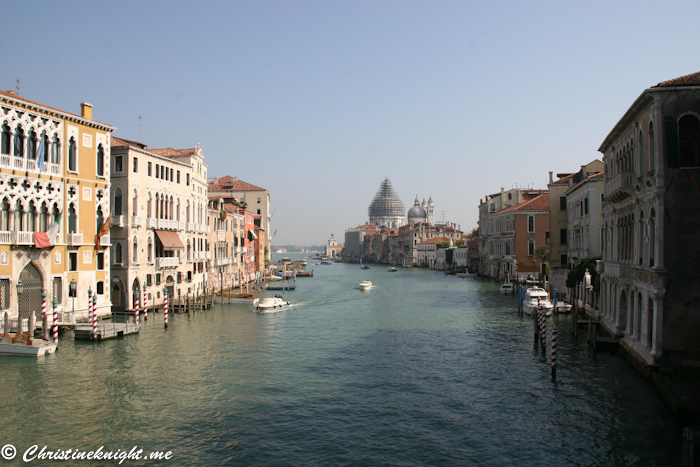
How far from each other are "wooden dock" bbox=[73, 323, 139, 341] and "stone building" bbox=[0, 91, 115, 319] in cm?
205

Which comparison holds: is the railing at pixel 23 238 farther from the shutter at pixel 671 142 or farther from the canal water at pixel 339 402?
the shutter at pixel 671 142

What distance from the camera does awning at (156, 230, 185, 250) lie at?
29278mm

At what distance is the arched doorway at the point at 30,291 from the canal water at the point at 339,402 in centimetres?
170

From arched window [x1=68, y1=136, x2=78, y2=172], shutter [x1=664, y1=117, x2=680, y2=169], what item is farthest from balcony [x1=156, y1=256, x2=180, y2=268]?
shutter [x1=664, y1=117, x2=680, y2=169]

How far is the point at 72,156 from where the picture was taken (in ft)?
74.3

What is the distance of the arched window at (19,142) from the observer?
20.0 m

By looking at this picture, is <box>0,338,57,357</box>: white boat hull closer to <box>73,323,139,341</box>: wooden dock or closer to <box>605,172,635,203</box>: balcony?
<box>73,323,139,341</box>: wooden dock

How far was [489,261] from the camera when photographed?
59781 mm

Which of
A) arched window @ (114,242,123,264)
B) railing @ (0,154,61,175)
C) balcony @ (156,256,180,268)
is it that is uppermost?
railing @ (0,154,61,175)

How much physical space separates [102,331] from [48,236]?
14.4 feet

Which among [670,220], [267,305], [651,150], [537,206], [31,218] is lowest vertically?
[267,305]

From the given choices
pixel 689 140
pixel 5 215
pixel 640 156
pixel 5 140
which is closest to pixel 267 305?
pixel 5 215

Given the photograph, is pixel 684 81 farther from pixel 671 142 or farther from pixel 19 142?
pixel 19 142

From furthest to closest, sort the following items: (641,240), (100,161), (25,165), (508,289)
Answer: (508,289) → (100,161) → (25,165) → (641,240)
